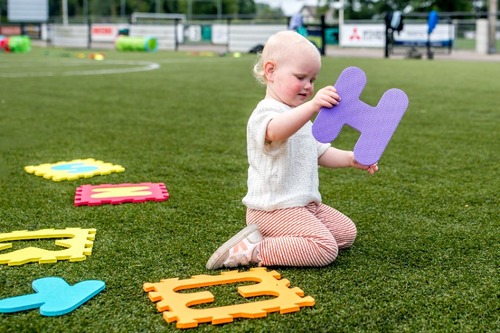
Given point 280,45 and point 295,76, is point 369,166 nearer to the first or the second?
point 295,76

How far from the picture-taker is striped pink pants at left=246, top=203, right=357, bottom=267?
7.08 ft

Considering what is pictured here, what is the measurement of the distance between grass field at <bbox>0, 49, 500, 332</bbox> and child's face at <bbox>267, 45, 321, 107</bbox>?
591 mm

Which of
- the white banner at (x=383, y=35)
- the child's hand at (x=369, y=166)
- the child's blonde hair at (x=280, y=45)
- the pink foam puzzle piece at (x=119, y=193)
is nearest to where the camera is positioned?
the child's blonde hair at (x=280, y=45)

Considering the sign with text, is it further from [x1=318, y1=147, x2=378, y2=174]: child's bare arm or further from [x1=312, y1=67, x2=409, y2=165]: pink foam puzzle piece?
[x1=312, y1=67, x2=409, y2=165]: pink foam puzzle piece

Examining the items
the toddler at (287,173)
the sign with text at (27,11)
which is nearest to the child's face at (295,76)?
the toddler at (287,173)

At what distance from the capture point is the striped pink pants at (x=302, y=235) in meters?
2.16

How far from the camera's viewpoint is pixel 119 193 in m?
3.10

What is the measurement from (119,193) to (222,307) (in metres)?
1.46

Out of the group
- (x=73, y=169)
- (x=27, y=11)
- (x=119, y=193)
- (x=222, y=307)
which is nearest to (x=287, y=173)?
(x=222, y=307)

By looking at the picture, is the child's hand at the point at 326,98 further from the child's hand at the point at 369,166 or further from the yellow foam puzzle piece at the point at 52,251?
the yellow foam puzzle piece at the point at 52,251

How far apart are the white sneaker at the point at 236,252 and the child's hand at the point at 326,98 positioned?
0.51 m

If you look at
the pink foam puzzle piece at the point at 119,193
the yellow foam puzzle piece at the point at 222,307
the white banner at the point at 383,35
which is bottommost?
the yellow foam puzzle piece at the point at 222,307

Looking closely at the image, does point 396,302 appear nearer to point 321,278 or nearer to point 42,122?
point 321,278

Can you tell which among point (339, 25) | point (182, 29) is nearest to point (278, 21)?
point (339, 25)
